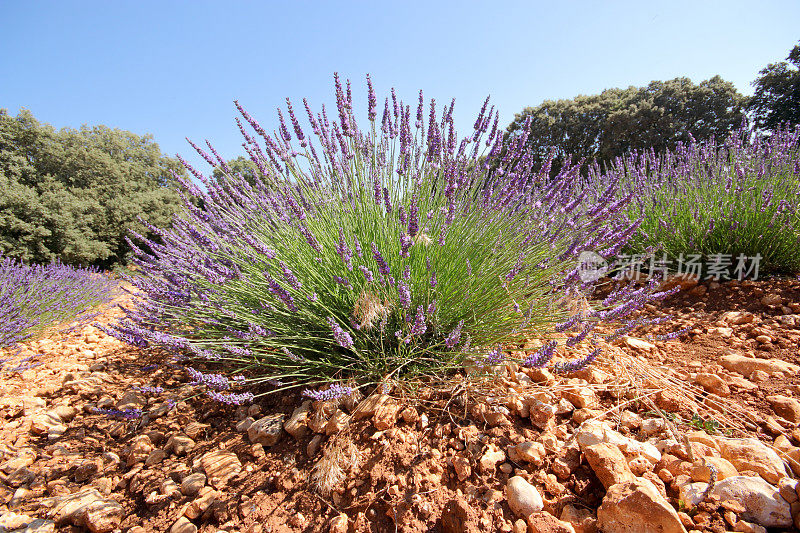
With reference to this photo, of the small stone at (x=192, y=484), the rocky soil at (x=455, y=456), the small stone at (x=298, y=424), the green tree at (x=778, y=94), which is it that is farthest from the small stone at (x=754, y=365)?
the green tree at (x=778, y=94)

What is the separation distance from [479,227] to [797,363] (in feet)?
6.47

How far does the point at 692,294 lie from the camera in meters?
3.21

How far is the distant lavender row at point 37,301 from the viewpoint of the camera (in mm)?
3764

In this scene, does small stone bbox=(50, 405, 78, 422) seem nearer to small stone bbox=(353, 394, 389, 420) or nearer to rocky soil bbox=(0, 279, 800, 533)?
rocky soil bbox=(0, 279, 800, 533)

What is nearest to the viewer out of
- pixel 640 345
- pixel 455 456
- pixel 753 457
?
pixel 753 457

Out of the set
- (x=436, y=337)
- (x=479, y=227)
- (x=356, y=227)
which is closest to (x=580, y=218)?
(x=479, y=227)

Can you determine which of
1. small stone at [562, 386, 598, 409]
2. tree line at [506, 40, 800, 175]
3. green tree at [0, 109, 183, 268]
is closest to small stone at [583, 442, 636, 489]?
small stone at [562, 386, 598, 409]

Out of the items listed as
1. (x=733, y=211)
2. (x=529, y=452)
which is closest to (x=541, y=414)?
(x=529, y=452)

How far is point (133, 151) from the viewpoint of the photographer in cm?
1302

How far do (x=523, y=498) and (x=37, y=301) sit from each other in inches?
239

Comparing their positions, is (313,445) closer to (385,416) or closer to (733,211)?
(385,416)

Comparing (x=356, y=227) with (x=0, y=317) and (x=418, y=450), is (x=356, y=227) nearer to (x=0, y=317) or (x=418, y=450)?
(x=418, y=450)

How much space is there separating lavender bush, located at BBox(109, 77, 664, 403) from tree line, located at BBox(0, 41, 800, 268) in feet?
11.1

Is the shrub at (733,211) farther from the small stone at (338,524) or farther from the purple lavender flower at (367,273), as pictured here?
the small stone at (338,524)
